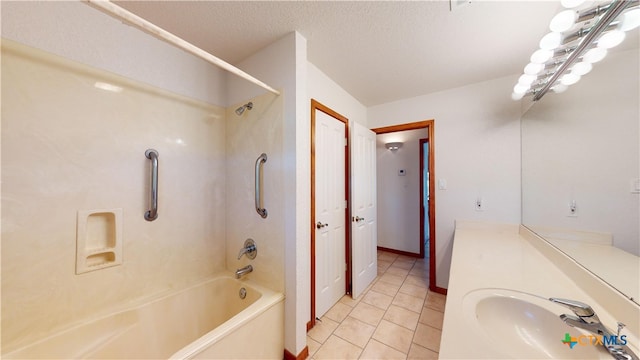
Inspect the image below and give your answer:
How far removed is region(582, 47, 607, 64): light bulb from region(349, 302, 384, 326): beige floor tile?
7.43ft

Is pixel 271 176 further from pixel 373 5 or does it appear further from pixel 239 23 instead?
pixel 373 5

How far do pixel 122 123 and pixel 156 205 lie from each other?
560 millimetres

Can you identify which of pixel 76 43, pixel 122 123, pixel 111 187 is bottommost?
pixel 111 187

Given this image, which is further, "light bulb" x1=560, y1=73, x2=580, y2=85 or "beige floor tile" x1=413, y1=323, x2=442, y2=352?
"beige floor tile" x1=413, y1=323, x2=442, y2=352

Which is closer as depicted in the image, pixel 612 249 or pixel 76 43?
pixel 612 249

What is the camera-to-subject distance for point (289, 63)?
1468mm

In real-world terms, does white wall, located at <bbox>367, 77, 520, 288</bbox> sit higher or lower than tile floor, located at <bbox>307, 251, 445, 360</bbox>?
higher

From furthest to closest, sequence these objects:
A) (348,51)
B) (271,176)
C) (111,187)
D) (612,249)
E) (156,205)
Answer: (348,51)
(271,176)
(156,205)
(111,187)
(612,249)

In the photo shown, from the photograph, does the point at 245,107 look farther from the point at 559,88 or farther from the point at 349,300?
the point at 559,88

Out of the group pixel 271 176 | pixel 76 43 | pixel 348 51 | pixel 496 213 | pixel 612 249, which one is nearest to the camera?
pixel 612 249

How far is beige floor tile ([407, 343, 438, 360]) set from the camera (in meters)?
1.49

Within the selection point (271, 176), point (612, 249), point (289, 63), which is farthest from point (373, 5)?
point (612, 249)

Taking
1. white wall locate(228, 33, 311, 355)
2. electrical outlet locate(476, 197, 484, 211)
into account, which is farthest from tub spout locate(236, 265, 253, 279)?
electrical outlet locate(476, 197, 484, 211)

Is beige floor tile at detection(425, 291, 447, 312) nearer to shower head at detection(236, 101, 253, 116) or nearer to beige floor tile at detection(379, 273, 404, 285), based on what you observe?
beige floor tile at detection(379, 273, 404, 285)
